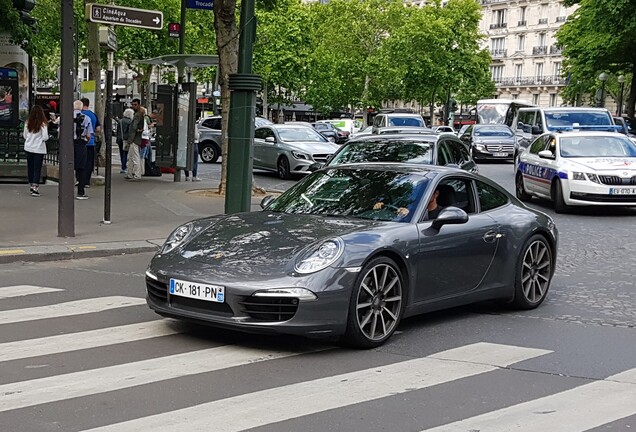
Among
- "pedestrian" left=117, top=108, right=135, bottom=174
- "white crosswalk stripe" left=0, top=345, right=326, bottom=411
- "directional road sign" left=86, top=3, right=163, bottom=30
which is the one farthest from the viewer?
"pedestrian" left=117, top=108, right=135, bottom=174

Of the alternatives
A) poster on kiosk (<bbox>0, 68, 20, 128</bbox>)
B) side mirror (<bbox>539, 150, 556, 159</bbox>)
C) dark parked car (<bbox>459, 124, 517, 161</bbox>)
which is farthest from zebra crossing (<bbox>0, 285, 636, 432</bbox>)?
dark parked car (<bbox>459, 124, 517, 161</bbox>)

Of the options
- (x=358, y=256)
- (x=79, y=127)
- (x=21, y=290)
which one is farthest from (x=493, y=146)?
(x=358, y=256)

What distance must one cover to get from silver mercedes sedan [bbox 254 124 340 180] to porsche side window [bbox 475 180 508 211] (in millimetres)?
15729

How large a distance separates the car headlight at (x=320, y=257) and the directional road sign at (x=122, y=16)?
6.32m

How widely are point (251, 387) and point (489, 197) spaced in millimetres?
3629

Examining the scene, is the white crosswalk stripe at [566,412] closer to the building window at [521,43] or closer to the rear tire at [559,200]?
the rear tire at [559,200]

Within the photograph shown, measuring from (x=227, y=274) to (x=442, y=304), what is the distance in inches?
79.8

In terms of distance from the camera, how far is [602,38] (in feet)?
149

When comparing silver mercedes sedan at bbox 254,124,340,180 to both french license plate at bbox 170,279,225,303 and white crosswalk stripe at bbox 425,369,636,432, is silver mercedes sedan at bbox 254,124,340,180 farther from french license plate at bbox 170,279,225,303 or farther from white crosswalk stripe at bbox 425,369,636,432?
white crosswalk stripe at bbox 425,369,636,432

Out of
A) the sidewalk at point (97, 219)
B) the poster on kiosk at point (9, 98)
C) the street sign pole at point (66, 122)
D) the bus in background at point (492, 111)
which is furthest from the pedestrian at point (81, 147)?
the bus in background at point (492, 111)

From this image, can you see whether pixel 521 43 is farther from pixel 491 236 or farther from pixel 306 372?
pixel 306 372

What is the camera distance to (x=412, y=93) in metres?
71.1

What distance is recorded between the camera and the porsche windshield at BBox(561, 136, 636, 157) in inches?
675

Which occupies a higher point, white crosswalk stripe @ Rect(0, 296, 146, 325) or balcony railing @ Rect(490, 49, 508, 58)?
balcony railing @ Rect(490, 49, 508, 58)
